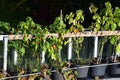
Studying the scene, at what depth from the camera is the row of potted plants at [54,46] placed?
4.70m

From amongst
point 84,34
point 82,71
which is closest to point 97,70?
point 82,71

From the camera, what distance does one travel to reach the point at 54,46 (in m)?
4.82

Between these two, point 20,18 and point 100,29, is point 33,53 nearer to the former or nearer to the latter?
point 100,29

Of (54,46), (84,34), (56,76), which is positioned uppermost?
(84,34)

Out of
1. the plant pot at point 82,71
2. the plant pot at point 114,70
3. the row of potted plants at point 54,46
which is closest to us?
the row of potted plants at point 54,46

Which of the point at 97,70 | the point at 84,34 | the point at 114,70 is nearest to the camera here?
the point at 84,34

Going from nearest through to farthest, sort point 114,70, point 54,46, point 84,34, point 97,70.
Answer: point 54,46
point 84,34
point 97,70
point 114,70

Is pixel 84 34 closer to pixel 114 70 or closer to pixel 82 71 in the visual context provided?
pixel 82 71

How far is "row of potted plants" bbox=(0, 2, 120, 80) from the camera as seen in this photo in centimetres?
470

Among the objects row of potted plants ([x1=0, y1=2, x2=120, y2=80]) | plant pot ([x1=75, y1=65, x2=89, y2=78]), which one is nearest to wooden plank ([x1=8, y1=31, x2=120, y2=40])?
row of potted plants ([x1=0, y1=2, x2=120, y2=80])

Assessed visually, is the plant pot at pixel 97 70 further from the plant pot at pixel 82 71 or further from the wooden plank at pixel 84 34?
the wooden plank at pixel 84 34

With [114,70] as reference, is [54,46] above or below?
above

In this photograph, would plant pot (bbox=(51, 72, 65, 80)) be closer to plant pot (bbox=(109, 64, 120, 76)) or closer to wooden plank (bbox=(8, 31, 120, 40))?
wooden plank (bbox=(8, 31, 120, 40))

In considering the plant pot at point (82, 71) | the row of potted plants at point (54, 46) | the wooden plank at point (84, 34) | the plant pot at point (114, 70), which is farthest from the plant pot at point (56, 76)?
the plant pot at point (114, 70)
